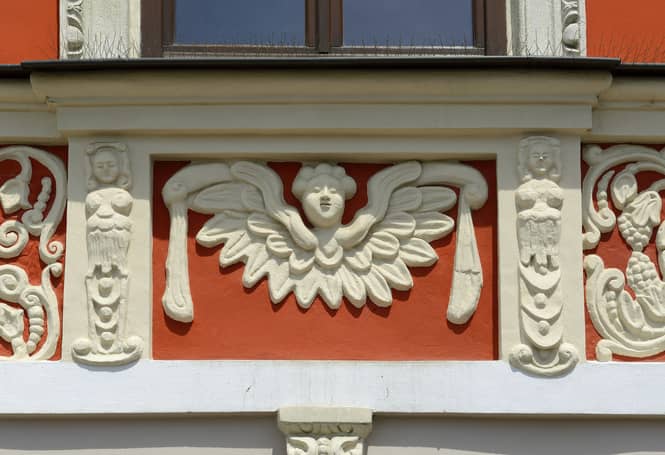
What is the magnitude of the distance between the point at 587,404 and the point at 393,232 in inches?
38.9

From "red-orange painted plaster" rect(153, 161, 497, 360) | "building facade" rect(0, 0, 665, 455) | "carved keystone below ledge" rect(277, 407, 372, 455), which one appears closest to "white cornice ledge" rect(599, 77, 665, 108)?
"building facade" rect(0, 0, 665, 455)

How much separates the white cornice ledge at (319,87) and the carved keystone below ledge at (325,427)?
1.19 m

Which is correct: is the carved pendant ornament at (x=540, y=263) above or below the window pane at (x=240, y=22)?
below

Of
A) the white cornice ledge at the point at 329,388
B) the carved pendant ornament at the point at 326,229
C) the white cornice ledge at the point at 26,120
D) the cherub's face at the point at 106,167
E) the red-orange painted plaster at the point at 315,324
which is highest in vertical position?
the white cornice ledge at the point at 26,120

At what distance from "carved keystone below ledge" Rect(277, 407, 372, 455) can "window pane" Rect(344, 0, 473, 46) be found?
1507mm

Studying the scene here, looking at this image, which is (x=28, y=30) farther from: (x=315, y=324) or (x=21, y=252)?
(x=315, y=324)

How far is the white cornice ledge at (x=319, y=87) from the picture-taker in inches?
261

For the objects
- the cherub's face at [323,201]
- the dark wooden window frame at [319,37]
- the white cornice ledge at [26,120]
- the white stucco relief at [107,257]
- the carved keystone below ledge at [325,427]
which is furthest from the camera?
the dark wooden window frame at [319,37]

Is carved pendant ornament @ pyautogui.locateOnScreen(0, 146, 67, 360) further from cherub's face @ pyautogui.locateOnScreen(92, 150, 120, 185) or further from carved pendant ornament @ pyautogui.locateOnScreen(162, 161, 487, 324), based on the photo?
carved pendant ornament @ pyautogui.locateOnScreen(162, 161, 487, 324)

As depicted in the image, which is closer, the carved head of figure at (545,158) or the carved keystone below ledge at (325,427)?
the carved keystone below ledge at (325,427)

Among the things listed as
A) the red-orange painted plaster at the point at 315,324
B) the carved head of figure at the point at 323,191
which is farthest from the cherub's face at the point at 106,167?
the carved head of figure at the point at 323,191

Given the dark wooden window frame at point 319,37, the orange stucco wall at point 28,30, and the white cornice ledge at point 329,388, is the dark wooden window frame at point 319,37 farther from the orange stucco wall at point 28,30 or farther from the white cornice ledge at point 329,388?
Answer: the white cornice ledge at point 329,388

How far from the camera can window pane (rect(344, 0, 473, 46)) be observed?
6984 mm

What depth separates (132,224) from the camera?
22.0 feet
